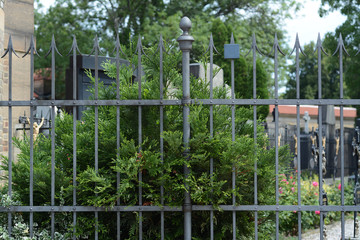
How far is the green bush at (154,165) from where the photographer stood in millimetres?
4156

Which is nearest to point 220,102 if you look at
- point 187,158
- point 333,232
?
point 187,158

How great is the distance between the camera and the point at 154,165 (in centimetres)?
414

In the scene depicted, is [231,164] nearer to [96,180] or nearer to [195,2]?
[96,180]

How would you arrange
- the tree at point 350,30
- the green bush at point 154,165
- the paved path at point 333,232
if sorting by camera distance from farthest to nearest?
1. the tree at point 350,30
2. the paved path at point 333,232
3. the green bush at point 154,165

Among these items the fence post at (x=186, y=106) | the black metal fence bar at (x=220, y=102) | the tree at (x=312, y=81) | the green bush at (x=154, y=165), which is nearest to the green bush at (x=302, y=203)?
the green bush at (x=154, y=165)

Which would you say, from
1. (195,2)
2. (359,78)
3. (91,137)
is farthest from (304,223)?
(195,2)

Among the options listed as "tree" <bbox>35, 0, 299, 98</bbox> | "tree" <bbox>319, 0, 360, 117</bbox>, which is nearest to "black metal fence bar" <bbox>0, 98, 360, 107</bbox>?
"tree" <bbox>319, 0, 360, 117</bbox>

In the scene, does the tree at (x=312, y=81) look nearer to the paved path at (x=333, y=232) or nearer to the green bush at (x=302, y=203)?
the green bush at (x=302, y=203)

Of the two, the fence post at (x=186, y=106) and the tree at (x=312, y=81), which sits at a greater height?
the tree at (x=312, y=81)

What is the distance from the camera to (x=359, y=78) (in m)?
19.0

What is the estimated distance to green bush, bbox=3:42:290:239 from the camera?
4156 millimetres

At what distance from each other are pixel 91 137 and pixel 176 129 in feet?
2.58

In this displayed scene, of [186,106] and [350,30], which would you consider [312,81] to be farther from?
[186,106]

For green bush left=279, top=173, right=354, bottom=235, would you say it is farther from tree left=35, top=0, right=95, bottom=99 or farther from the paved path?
tree left=35, top=0, right=95, bottom=99
